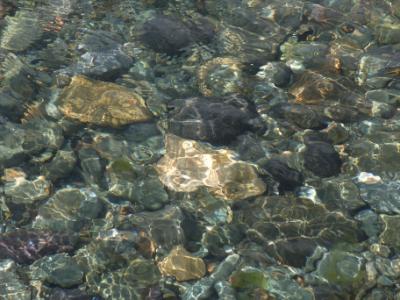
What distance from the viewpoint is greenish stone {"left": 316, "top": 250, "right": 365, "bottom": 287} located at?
536 centimetres

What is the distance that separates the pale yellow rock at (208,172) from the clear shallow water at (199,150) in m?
0.02

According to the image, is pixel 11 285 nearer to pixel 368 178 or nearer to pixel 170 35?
pixel 368 178

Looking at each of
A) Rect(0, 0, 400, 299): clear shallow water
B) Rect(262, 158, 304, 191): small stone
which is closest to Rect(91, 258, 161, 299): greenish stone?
Rect(0, 0, 400, 299): clear shallow water

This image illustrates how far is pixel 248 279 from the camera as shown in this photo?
538cm

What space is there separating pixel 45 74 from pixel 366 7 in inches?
210

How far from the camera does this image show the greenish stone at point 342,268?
5.36 metres

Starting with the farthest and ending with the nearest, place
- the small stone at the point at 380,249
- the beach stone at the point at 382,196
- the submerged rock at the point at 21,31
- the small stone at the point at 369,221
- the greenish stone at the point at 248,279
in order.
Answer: the submerged rock at the point at 21,31
the beach stone at the point at 382,196
the small stone at the point at 369,221
the small stone at the point at 380,249
the greenish stone at the point at 248,279

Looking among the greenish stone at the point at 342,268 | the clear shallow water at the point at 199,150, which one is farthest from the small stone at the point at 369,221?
the greenish stone at the point at 342,268

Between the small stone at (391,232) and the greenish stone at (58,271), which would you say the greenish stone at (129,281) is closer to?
the greenish stone at (58,271)

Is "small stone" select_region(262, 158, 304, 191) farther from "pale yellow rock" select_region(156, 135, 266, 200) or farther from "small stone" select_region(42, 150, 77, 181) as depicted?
"small stone" select_region(42, 150, 77, 181)

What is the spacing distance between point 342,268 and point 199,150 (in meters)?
2.14

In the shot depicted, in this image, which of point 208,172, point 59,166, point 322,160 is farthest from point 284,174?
point 59,166

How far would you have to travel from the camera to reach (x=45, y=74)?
7.56 m

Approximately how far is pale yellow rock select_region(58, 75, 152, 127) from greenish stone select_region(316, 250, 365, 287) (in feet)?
9.54
